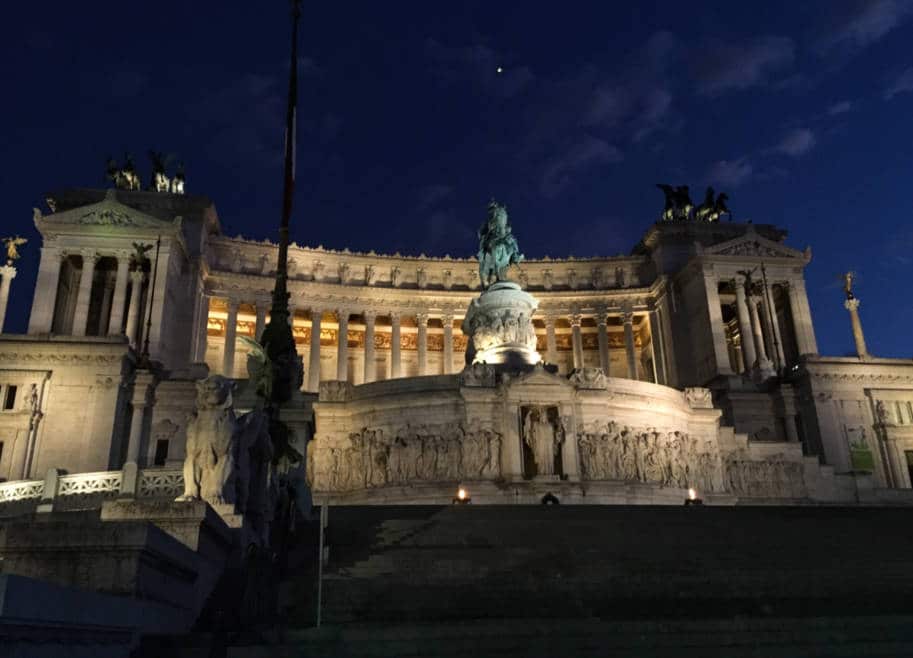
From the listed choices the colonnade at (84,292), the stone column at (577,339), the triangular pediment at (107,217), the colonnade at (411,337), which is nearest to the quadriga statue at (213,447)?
the colonnade at (84,292)

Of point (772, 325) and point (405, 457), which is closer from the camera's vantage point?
point (405, 457)

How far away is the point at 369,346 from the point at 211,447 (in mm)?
57605

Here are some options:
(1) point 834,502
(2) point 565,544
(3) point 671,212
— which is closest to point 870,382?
(1) point 834,502

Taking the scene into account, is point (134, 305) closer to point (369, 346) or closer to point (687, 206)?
point (369, 346)

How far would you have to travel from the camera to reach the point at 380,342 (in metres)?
81.0

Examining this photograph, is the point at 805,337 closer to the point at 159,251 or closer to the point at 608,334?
the point at 608,334

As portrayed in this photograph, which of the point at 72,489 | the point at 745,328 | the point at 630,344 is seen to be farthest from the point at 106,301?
the point at 745,328

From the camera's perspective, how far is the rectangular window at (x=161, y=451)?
45375 millimetres

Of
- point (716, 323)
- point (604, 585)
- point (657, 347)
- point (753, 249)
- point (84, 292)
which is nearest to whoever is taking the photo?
point (604, 585)

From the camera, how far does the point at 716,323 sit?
64.9 m

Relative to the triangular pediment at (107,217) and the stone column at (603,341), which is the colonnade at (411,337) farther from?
the triangular pediment at (107,217)

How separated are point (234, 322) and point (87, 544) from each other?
2322 inches

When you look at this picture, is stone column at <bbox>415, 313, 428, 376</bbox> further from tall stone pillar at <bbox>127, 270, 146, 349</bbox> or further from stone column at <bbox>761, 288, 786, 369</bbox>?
stone column at <bbox>761, 288, 786, 369</bbox>

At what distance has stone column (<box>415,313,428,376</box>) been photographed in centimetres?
7212
